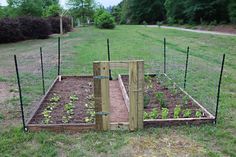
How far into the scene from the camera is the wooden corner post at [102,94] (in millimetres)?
3691

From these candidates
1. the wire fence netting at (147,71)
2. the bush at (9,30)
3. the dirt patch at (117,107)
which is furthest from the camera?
the bush at (9,30)

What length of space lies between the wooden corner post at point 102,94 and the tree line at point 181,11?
27559 mm

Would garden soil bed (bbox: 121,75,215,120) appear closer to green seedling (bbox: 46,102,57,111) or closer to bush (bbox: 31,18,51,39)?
green seedling (bbox: 46,102,57,111)

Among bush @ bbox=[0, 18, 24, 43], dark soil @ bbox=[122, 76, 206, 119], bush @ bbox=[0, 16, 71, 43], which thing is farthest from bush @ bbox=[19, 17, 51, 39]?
dark soil @ bbox=[122, 76, 206, 119]

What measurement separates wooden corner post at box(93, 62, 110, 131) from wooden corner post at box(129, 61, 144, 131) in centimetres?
31

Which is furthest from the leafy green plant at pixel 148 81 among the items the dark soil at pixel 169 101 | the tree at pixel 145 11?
the tree at pixel 145 11

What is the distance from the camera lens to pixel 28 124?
3.95 metres

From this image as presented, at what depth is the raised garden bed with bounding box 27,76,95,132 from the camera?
388 cm

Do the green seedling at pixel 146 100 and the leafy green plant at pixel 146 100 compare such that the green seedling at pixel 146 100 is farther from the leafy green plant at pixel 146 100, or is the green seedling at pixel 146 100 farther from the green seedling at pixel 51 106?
the green seedling at pixel 51 106

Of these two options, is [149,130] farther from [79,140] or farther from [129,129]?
[79,140]

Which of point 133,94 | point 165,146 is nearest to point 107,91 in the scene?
point 133,94

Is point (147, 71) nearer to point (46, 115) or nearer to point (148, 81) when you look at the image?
point (148, 81)

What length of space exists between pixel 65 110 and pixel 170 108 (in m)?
1.68

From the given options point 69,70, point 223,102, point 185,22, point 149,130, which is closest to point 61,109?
point 149,130
